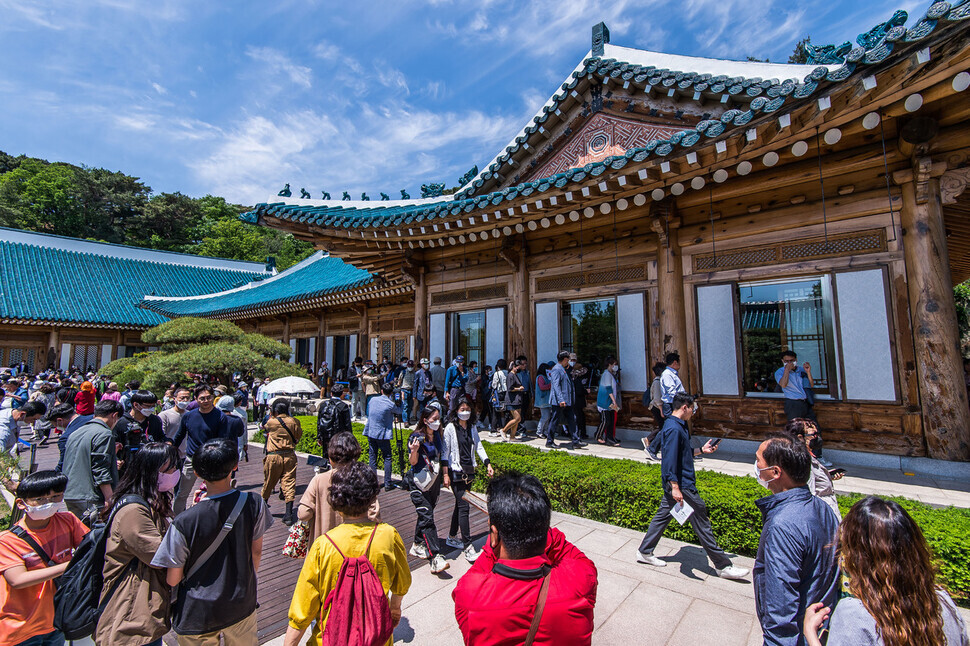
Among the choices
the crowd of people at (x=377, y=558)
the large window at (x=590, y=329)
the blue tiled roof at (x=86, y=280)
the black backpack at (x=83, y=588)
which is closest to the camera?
the crowd of people at (x=377, y=558)

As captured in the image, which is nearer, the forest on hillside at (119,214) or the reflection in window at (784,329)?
the reflection in window at (784,329)

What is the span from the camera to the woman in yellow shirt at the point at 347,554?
2.08 metres

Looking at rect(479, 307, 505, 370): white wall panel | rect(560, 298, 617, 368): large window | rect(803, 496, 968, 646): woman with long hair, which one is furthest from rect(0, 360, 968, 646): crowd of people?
rect(479, 307, 505, 370): white wall panel

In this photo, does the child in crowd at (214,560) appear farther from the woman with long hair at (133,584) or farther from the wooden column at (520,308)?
the wooden column at (520,308)

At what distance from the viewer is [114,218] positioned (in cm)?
3838

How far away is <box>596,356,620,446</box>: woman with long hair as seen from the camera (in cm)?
788

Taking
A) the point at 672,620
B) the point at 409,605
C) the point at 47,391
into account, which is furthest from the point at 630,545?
the point at 47,391

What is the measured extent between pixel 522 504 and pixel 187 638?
185 cm

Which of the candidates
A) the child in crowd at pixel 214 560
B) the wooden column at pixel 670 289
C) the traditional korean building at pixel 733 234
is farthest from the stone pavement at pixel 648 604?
the wooden column at pixel 670 289

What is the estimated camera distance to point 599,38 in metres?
9.05

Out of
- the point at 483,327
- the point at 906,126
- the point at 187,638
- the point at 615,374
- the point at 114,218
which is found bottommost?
the point at 187,638

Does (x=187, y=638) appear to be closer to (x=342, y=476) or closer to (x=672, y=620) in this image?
(x=342, y=476)

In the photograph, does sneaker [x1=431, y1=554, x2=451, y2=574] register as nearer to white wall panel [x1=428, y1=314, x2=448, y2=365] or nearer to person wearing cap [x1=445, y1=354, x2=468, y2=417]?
person wearing cap [x1=445, y1=354, x2=468, y2=417]

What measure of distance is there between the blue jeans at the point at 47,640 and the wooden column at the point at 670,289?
741 cm
